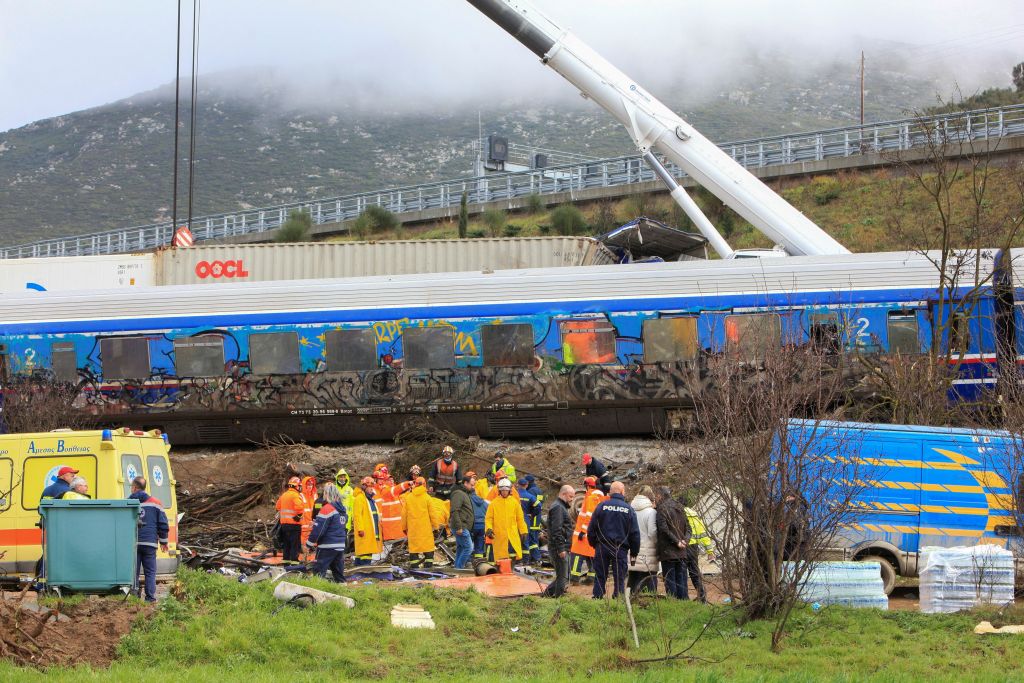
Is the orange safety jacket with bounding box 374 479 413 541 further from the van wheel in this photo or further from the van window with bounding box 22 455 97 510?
the van wheel

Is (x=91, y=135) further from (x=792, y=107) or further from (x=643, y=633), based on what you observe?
(x=643, y=633)

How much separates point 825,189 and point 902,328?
82.1 feet

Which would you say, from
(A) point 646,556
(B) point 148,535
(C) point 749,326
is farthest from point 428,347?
(B) point 148,535

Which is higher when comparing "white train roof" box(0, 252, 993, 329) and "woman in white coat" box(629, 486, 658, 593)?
"white train roof" box(0, 252, 993, 329)

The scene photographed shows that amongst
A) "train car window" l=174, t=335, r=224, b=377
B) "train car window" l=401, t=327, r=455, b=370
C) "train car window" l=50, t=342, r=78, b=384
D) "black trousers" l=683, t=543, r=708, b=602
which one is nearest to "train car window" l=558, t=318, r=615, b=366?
"train car window" l=401, t=327, r=455, b=370

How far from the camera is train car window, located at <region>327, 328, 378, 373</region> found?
23.1m

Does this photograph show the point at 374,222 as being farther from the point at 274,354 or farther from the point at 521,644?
the point at 521,644

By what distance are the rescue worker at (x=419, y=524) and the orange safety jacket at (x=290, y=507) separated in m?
1.45

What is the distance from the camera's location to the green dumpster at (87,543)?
41.9 ft

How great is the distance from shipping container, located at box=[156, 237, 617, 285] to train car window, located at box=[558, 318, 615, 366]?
6.31 metres

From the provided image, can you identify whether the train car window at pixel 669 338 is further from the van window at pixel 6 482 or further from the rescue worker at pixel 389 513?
the van window at pixel 6 482

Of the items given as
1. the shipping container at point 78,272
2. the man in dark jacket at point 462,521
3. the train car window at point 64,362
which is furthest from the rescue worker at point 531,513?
the shipping container at point 78,272

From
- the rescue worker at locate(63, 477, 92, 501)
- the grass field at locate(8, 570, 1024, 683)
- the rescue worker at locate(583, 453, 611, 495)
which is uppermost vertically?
the rescue worker at locate(63, 477, 92, 501)

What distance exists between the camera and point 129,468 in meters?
14.5
